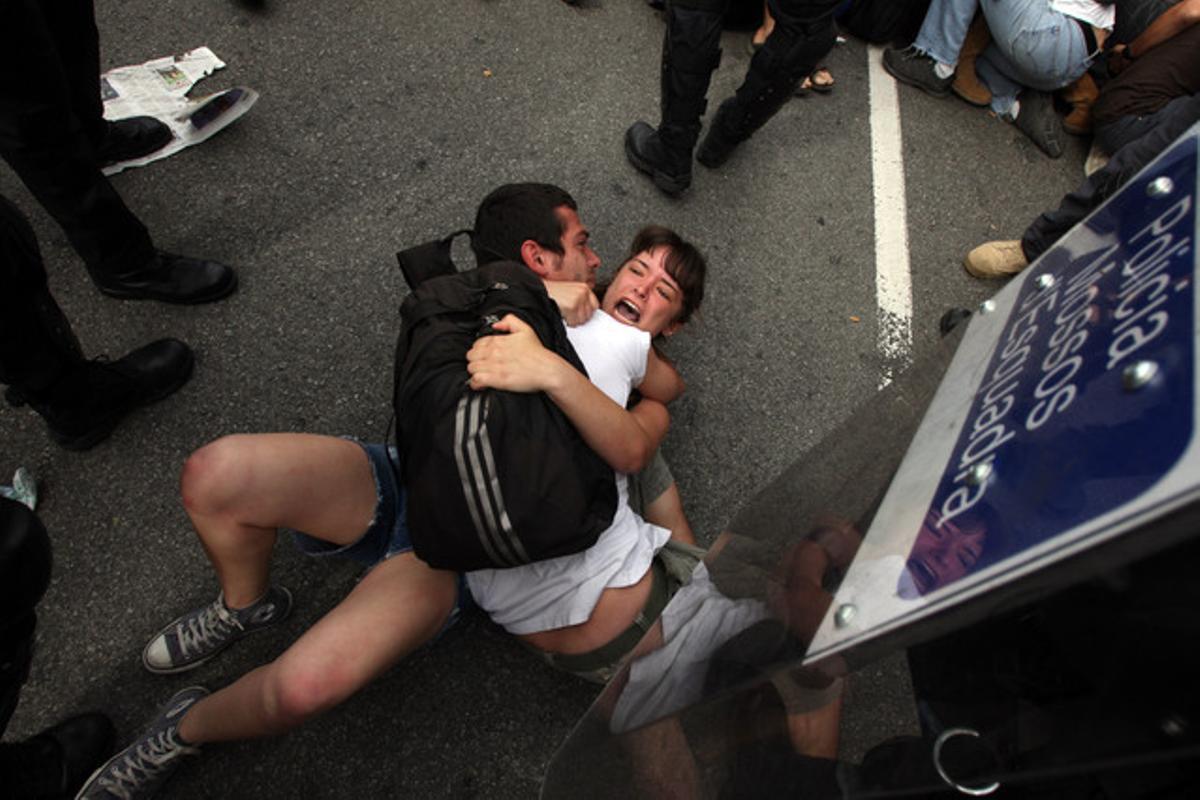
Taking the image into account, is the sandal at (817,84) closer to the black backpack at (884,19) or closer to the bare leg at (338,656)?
the black backpack at (884,19)

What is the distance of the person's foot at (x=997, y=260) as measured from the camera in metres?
2.66

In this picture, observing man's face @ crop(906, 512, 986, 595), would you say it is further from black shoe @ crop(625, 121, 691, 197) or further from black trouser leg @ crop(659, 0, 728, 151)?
black shoe @ crop(625, 121, 691, 197)

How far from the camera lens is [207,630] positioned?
5.25 ft

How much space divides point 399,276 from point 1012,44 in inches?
116

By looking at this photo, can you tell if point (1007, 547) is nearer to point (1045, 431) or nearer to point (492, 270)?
point (1045, 431)

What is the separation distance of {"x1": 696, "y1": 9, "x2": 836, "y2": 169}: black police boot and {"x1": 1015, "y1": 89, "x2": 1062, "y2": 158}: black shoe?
5.09ft

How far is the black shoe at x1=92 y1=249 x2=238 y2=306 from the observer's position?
1.99m

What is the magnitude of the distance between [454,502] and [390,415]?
88cm

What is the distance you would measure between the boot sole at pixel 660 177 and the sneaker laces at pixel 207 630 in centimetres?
200

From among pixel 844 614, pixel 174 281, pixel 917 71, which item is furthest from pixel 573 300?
pixel 917 71

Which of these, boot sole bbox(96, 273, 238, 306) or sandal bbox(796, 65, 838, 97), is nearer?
boot sole bbox(96, 273, 238, 306)

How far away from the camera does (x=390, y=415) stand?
6.75 feet

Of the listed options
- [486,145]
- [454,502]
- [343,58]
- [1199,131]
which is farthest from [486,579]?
[343,58]

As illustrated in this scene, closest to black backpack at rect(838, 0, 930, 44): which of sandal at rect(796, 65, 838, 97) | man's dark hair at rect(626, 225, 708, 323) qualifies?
sandal at rect(796, 65, 838, 97)
